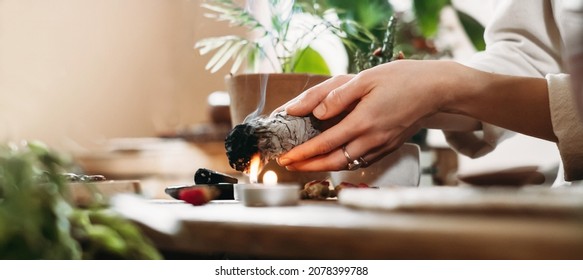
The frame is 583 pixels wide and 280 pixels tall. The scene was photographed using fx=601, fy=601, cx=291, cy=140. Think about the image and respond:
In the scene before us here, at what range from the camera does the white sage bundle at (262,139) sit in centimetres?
61

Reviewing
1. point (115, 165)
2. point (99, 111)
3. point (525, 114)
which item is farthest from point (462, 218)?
point (99, 111)

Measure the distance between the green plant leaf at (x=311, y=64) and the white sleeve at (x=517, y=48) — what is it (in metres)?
0.23

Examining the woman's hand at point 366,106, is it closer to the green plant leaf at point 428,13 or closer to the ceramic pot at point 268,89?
the ceramic pot at point 268,89

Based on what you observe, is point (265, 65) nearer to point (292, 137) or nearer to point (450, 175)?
point (292, 137)

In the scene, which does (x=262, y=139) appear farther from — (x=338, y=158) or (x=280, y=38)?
(x=280, y=38)

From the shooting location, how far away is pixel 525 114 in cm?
72

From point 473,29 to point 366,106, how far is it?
0.77 metres

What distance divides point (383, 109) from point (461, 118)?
29 cm

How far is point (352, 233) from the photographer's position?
339mm

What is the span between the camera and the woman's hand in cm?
65

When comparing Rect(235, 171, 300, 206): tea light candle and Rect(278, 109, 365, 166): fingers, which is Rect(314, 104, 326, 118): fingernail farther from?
Rect(235, 171, 300, 206): tea light candle

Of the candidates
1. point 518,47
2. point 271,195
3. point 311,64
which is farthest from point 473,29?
point 271,195

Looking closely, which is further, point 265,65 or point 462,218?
point 265,65

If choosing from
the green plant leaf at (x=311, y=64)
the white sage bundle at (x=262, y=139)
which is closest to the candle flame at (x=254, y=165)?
the white sage bundle at (x=262, y=139)
